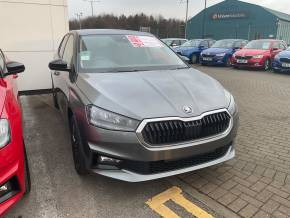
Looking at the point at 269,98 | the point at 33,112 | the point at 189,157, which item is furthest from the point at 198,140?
the point at 269,98

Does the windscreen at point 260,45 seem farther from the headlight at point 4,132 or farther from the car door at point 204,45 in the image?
the headlight at point 4,132

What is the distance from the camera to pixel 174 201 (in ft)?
10.1

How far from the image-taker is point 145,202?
3.05 m

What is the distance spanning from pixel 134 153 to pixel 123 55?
1.79 metres

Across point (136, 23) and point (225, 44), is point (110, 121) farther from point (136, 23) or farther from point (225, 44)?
point (136, 23)

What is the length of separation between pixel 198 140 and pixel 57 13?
6.34m

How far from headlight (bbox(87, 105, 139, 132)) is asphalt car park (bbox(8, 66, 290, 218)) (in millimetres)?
822

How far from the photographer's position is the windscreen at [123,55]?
389cm

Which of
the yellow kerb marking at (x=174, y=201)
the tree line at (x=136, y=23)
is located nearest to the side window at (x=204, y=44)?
the yellow kerb marking at (x=174, y=201)

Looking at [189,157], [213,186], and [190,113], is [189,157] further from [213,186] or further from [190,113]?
[213,186]

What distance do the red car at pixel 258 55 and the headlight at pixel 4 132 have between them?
1339 cm

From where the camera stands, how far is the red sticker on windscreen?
175 inches

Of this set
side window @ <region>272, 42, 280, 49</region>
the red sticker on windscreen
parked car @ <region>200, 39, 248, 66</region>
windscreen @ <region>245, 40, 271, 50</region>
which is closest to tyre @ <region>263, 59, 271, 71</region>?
windscreen @ <region>245, 40, 271, 50</region>

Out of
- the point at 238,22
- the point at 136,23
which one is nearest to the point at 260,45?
the point at 238,22
